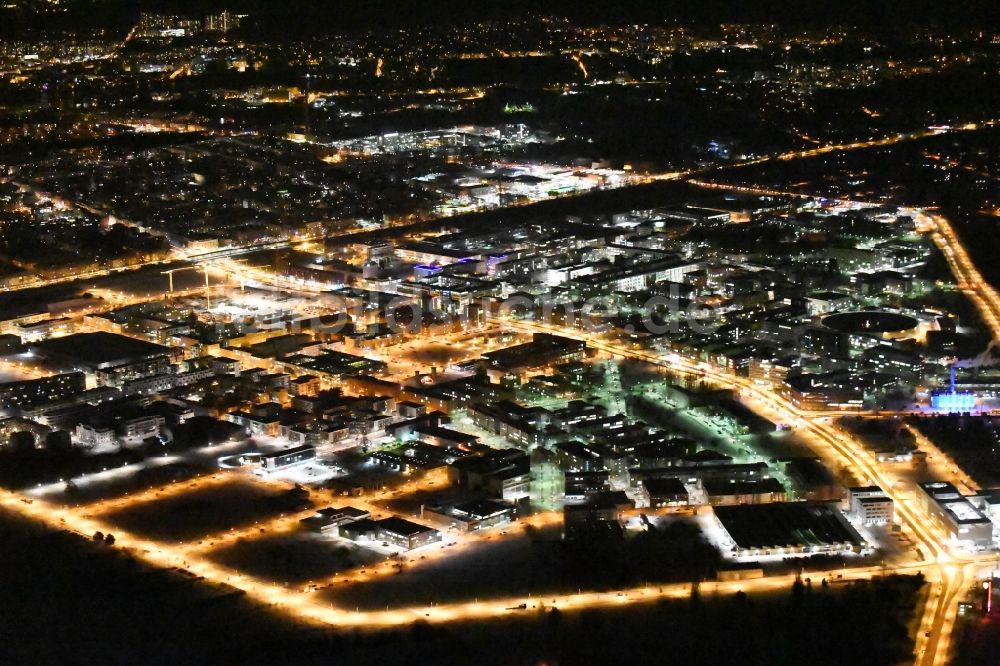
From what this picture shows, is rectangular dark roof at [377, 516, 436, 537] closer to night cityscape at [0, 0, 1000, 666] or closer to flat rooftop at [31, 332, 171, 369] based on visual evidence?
night cityscape at [0, 0, 1000, 666]

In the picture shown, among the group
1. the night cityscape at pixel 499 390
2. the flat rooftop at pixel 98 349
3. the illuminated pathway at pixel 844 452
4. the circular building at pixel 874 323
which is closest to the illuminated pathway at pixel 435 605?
the night cityscape at pixel 499 390

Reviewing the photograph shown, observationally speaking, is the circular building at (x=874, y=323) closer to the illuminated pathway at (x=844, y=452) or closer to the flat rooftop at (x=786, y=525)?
the illuminated pathway at (x=844, y=452)

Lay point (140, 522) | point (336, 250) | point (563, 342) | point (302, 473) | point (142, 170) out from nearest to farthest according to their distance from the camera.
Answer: point (140, 522) < point (302, 473) < point (563, 342) < point (336, 250) < point (142, 170)

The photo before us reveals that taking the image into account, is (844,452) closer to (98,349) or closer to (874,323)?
(874,323)

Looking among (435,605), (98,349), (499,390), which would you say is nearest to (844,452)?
(499,390)

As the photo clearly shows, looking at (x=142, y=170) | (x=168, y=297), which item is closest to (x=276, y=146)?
(x=142, y=170)

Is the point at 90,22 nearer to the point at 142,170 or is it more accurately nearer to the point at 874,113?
the point at 142,170
